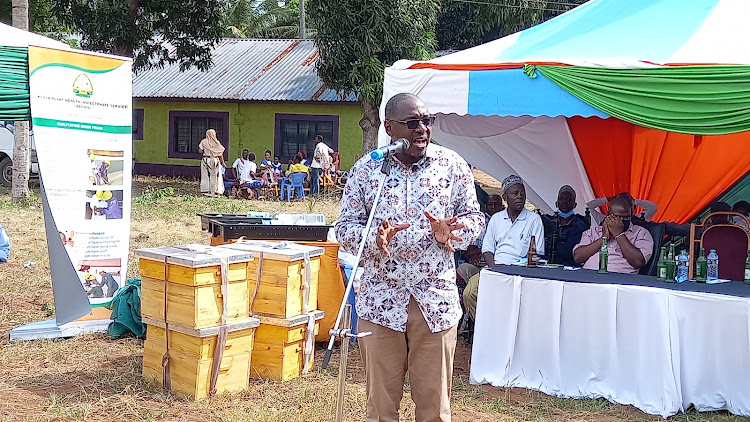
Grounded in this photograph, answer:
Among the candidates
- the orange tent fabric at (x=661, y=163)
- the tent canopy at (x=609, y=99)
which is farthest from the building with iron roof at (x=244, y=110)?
the orange tent fabric at (x=661, y=163)

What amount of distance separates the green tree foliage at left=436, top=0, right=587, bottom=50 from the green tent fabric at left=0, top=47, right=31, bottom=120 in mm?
20987

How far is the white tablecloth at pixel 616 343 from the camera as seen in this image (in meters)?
5.48

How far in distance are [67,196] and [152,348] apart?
1798 mm

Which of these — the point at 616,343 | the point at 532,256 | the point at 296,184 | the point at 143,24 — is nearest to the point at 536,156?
the point at 532,256

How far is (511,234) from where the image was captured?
701 cm

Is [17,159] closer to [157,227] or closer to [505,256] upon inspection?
[157,227]

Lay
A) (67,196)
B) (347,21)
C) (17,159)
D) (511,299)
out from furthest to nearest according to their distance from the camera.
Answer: (347,21)
(17,159)
(67,196)
(511,299)

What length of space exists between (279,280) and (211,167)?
48.4 ft

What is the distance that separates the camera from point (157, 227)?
13938 mm

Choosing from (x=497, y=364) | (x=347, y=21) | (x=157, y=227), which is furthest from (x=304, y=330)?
(x=347, y=21)

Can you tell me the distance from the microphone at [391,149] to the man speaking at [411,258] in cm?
9

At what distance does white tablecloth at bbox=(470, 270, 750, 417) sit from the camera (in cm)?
548

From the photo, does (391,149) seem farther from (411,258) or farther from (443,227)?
(411,258)

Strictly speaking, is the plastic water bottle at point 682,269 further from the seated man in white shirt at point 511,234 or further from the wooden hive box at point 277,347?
the wooden hive box at point 277,347
